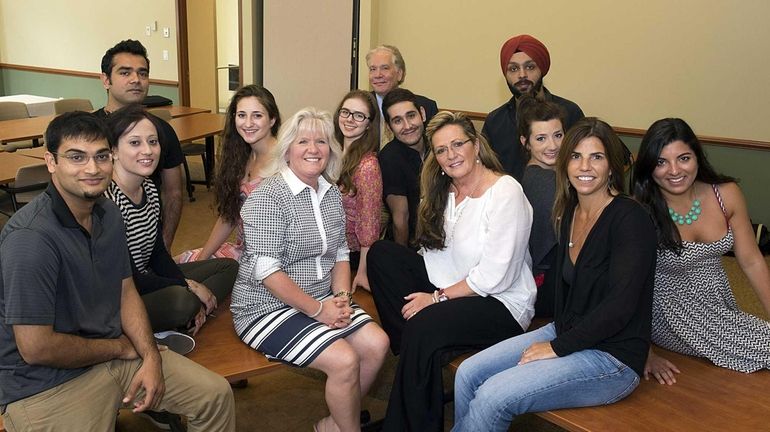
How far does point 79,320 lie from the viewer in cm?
196

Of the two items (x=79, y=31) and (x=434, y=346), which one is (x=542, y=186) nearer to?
(x=434, y=346)

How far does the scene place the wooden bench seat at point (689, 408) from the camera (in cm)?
199

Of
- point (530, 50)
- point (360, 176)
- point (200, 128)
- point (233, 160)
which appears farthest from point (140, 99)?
point (200, 128)

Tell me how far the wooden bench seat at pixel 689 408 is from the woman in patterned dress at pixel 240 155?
166 centimetres

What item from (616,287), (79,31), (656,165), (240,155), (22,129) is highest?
(79,31)

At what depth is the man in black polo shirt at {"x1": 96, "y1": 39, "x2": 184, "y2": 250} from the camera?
324 centimetres

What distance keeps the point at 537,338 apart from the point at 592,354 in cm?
27

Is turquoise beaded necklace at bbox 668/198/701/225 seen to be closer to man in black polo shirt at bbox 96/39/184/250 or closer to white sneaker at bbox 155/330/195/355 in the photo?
white sneaker at bbox 155/330/195/355

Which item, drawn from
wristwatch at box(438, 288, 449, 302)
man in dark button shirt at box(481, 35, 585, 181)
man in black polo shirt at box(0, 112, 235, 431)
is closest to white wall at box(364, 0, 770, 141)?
man in dark button shirt at box(481, 35, 585, 181)

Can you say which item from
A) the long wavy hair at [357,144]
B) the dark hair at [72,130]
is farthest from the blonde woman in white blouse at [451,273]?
the dark hair at [72,130]

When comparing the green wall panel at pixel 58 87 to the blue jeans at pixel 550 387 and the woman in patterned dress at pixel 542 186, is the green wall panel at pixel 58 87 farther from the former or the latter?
the blue jeans at pixel 550 387

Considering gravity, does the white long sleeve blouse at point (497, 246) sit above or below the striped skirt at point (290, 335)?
above

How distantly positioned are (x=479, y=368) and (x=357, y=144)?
1313 mm

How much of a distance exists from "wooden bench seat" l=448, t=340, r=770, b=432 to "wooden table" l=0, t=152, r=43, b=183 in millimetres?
3302
